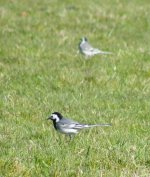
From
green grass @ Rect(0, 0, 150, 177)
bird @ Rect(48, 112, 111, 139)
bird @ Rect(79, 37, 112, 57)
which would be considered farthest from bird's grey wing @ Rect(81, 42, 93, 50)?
bird @ Rect(48, 112, 111, 139)

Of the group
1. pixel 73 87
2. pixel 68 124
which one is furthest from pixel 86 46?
pixel 68 124

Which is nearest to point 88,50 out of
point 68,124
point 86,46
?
point 86,46

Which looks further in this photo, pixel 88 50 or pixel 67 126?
pixel 88 50

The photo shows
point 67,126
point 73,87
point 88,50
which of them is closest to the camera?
point 67,126

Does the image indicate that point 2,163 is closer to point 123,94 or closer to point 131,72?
point 123,94

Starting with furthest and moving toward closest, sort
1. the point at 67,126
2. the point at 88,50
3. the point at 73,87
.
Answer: the point at 88,50, the point at 73,87, the point at 67,126

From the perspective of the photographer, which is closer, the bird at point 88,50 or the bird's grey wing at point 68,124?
the bird's grey wing at point 68,124

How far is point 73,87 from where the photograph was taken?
44.0ft

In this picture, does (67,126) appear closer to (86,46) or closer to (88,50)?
(88,50)

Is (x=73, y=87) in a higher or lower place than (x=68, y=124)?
higher

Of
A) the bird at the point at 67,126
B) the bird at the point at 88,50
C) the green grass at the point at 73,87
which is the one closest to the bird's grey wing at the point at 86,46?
the bird at the point at 88,50

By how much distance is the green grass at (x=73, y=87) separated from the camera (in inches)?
336

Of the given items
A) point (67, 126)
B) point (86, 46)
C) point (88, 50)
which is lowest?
point (67, 126)

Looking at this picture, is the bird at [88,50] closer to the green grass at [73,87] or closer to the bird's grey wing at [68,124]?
the green grass at [73,87]
